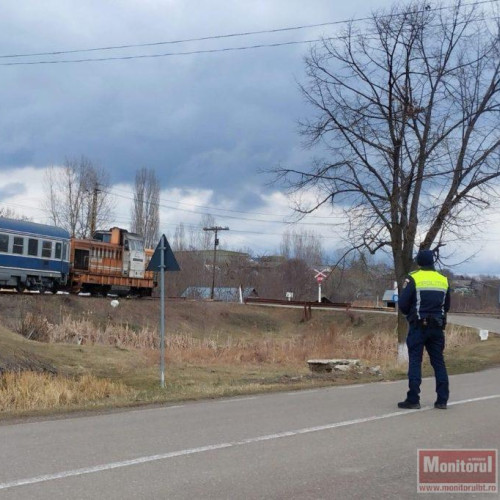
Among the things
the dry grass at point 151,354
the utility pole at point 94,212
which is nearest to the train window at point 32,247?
the dry grass at point 151,354

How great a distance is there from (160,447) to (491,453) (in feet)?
10.9

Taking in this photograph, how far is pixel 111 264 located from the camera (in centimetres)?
4319

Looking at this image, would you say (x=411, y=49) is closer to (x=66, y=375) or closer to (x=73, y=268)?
(x=66, y=375)

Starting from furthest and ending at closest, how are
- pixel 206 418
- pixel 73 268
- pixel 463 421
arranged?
pixel 73 268
pixel 206 418
pixel 463 421

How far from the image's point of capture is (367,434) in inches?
308

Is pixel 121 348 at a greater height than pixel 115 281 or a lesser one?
lesser

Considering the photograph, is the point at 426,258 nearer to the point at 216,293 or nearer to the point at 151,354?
the point at 151,354

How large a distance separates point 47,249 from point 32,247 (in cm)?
114

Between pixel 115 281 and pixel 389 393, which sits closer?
pixel 389 393

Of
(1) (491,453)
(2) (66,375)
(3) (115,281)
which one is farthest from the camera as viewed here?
(3) (115,281)

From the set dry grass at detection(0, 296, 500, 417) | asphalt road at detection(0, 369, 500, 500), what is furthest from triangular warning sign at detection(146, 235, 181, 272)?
asphalt road at detection(0, 369, 500, 500)

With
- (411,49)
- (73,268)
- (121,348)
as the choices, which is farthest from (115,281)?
(411,49)

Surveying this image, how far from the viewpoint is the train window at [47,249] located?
36750 millimetres

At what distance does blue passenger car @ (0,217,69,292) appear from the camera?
1362 inches
